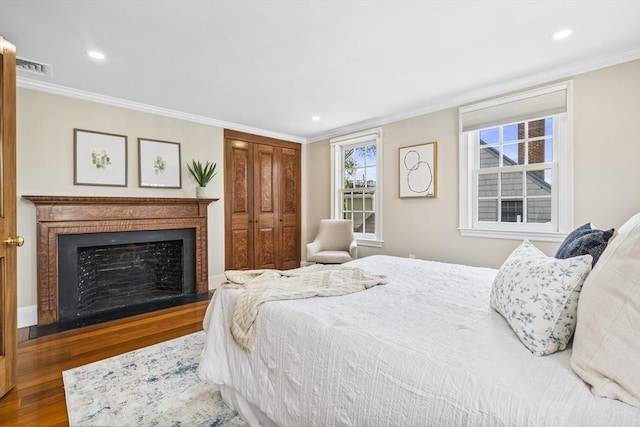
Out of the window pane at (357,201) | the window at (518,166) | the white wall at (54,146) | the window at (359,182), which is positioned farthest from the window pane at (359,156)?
the white wall at (54,146)

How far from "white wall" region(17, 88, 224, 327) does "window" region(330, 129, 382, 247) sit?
2376 millimetres

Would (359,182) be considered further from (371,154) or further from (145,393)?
(145,393)

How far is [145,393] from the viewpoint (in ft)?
6.07

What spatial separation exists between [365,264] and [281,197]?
289 centimetres

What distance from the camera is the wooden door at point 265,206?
4836 mm

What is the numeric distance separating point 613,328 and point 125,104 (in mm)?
4387

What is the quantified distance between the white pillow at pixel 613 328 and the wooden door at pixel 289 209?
4496mm

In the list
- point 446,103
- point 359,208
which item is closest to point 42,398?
point 359,208

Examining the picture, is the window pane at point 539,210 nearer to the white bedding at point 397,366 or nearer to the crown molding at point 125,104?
the white bedding at point 397,366

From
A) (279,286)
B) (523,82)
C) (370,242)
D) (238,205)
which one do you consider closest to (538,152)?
(523,82)

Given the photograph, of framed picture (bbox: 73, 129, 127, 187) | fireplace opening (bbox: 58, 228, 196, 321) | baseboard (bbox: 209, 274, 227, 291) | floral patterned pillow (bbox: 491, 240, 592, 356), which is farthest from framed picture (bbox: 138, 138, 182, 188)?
floral patterned pillow (bbox: 491, 240, 592, 356)

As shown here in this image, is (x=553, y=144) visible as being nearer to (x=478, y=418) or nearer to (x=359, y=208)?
(x=359, y=208)

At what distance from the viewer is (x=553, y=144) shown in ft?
9.75

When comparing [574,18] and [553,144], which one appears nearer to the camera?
[574,18]
